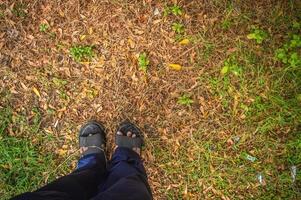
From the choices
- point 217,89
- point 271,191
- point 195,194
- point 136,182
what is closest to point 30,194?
point 136,182

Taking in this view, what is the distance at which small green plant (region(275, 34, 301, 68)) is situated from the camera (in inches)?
132

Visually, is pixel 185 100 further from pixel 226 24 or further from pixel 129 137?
pixel 226 24

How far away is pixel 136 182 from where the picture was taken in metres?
2.84

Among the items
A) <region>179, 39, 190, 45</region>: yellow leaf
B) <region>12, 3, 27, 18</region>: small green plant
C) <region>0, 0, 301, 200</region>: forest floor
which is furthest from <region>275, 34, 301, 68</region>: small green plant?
<region>12, 3, 27, 18</region>: small green plant

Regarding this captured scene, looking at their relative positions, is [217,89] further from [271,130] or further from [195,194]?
[195,194]

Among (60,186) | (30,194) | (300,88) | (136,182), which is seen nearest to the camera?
(30,194)

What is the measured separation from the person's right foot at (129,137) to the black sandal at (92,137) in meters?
0.14

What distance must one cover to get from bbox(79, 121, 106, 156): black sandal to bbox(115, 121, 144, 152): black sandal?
143 millimetres

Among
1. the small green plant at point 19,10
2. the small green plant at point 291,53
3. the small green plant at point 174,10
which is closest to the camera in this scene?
the small green plant at point 291,53

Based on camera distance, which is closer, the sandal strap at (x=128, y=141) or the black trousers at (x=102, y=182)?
the black trousers at (x=102, y=182)

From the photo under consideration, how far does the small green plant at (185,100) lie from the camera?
346cm

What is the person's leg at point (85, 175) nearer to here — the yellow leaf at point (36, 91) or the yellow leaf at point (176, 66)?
the yellow leaf at point (36, 91)

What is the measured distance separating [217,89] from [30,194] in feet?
5.94

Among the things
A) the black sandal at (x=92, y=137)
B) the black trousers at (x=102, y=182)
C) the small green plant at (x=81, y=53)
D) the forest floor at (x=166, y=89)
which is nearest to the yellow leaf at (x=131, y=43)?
the forest floor at (x=166, y=89)
